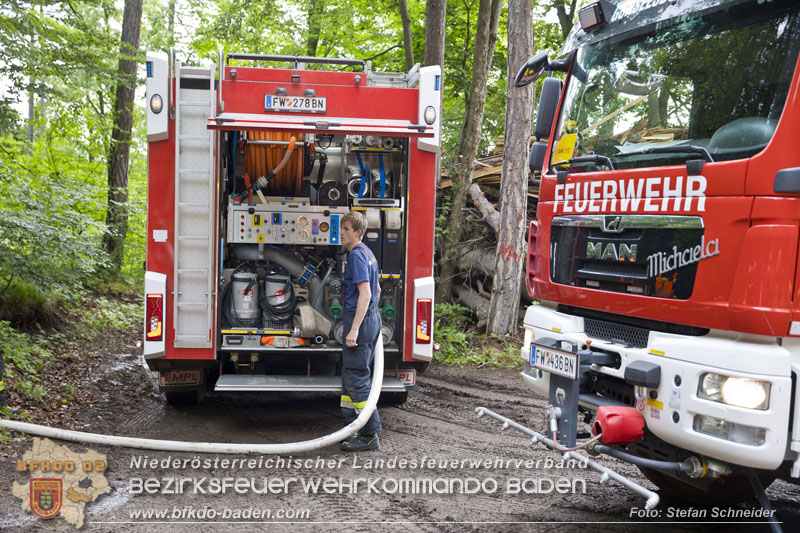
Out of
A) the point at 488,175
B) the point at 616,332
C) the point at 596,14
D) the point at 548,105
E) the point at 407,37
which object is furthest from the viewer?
the point at 407,37

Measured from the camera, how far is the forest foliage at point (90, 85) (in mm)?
8727

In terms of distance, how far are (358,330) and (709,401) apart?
127 inches

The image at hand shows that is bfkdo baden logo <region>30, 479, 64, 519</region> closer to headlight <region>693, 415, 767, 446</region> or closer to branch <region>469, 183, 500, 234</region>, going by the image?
headlight <region>693, 415, 767, 446</region>

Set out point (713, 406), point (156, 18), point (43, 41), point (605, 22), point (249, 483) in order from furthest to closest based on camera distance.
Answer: point (156, 18) < point (43, 41) < point (249, 483) < point (605, 22) < point (713, 406)

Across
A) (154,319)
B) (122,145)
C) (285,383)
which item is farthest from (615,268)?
(122,145)

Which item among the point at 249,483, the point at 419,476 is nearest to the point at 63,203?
the point at 249,483

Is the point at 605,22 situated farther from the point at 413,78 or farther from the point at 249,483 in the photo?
the point at 249,483

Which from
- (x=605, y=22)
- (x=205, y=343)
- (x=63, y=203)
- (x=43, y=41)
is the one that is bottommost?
(x=205, y=343)

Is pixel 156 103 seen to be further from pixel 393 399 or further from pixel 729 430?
pixel 729 430

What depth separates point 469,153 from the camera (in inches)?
473

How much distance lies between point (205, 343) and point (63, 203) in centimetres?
469

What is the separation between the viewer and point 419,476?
5.30 metres

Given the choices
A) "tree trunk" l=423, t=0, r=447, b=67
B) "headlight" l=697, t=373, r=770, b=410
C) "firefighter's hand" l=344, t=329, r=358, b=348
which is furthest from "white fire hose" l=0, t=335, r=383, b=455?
"tree trunk" l=423, t=0, r=447, b=67

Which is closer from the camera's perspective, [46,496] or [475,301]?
[46,496]
